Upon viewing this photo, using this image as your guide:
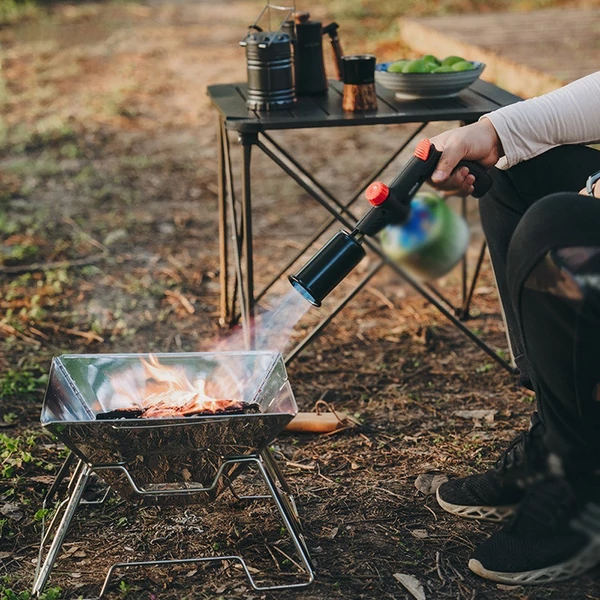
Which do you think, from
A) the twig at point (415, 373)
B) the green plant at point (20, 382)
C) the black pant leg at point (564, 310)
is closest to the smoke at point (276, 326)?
the twig at point (415, 373)

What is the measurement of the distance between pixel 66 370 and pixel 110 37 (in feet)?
29.2

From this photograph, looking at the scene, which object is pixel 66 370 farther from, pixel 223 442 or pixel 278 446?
pixel 278 446

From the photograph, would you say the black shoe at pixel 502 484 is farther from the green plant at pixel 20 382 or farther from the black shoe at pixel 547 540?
the green plant at pixel 20 382

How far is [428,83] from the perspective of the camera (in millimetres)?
2996

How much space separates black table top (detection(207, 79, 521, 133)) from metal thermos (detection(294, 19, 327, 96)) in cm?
4

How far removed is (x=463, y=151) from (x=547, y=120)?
0.30m

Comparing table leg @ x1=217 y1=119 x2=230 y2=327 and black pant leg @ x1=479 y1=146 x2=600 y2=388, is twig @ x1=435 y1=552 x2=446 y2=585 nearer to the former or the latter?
black pant leg @ x1=479 y1=146 x2=600 y2=388

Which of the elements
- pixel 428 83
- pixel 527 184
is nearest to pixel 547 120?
pixel 527 184

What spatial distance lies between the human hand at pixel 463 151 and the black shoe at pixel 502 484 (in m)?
0.60

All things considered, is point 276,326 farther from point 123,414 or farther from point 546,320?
point 546,320

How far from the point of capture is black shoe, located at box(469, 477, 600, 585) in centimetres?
154

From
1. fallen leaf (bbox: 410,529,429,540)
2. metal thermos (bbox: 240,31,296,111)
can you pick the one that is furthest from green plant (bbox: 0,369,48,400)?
fallen leaf (bbox: 410,529,429,540)

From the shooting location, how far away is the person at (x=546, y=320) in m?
1.67

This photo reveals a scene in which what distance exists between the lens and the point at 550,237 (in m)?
1.87
